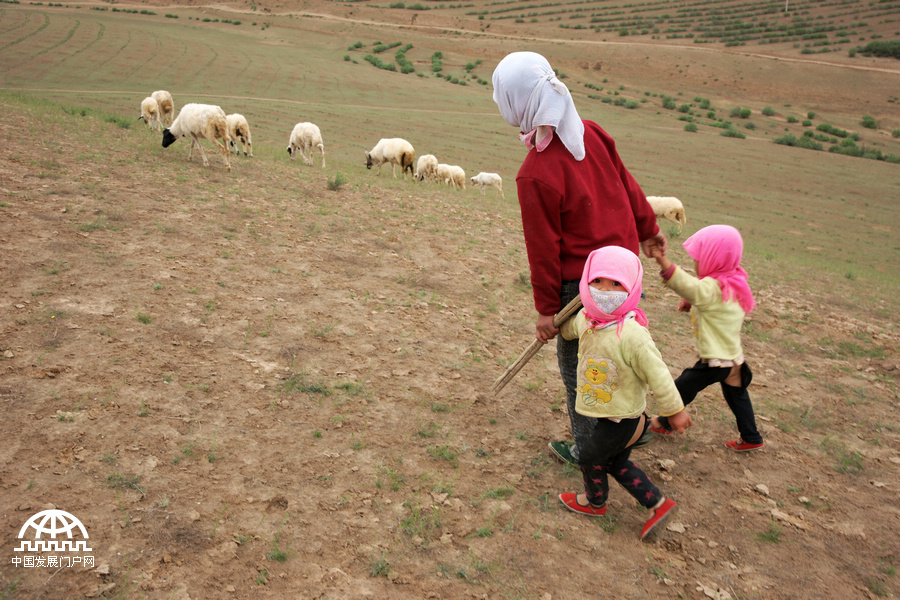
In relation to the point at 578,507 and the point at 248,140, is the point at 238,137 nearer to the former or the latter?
the point at 248,140

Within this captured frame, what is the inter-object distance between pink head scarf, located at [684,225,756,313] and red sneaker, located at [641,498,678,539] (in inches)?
54.6

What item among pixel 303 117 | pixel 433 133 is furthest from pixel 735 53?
pixel 303 117

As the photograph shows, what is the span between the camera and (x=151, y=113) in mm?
15703

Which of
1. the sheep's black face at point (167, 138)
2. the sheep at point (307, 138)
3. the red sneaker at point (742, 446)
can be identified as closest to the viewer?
the red sneaker at point (742, 446)

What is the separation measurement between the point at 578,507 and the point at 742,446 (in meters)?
1.50

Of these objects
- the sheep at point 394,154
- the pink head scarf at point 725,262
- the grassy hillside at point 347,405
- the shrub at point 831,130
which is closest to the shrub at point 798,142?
the shrub at point 831,130

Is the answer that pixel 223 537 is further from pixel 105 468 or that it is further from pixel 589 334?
pixel 589 334

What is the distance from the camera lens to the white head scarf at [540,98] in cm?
250

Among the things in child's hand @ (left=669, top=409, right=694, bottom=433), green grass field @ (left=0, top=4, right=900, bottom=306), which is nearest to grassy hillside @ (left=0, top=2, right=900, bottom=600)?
child's hand @ (left=669, top=409, right=694, bottom=433)

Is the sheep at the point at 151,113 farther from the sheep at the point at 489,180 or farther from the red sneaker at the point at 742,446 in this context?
the red sneaker at the point at 742,446

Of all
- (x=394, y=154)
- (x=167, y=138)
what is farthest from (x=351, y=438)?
(x=394, y=154)

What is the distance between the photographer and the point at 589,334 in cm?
263

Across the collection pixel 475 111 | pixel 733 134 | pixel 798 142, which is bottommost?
pixel 798 142
